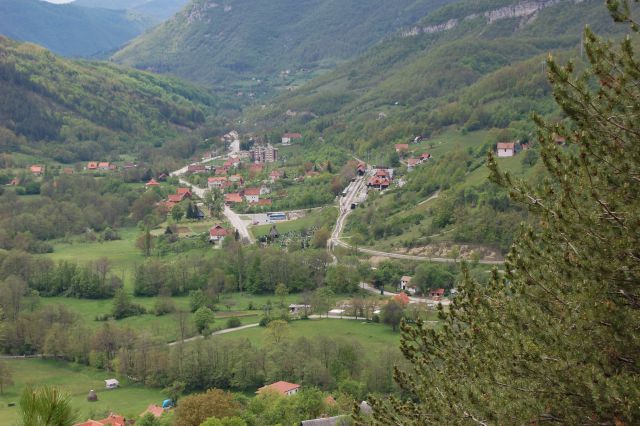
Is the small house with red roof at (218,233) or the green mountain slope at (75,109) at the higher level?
the green mountain slope at (75,109)

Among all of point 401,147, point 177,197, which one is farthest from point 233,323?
point 401,147

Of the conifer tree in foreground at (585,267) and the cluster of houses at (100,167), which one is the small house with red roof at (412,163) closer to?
the cluster of houses at (100,167)

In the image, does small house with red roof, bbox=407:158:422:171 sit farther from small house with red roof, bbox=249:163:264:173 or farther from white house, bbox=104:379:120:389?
white house, bbox=104:379:120:389

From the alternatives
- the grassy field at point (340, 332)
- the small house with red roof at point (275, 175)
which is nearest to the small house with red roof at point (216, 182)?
the small house with red roof at point (275, 175)

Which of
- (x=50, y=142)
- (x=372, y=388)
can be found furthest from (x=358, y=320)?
(x=50, y=142)

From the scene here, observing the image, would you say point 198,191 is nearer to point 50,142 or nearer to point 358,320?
point 50,142

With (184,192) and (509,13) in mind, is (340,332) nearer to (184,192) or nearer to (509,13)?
(184,192)

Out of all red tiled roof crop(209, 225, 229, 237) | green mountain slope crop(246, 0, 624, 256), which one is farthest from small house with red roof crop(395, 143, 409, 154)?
red tiled roof crop(209, 225, 229, 237)
